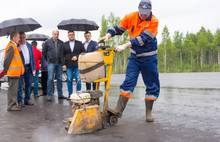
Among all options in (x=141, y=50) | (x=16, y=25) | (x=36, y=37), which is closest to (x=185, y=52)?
(x=36, y=37)

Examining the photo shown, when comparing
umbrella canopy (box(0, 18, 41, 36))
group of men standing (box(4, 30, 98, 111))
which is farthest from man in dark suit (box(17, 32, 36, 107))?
umbrella canopy (box(0, 18, 41, 36))

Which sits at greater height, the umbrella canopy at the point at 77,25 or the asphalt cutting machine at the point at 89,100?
the umbrella canopy at the point at 77,25

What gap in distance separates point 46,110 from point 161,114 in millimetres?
2874

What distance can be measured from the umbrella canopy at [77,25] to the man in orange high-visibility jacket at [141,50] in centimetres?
410

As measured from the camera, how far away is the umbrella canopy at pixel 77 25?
8.72 metres

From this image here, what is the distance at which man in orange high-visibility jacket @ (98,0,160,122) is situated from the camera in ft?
14.6

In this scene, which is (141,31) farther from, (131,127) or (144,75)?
(131,127)

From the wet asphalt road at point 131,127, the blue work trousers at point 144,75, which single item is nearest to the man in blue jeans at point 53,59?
the wet asphalt road at point 131,127

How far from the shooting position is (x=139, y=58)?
4746 millimetres

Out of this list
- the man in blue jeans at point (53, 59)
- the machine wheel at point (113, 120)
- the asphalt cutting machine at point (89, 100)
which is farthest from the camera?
the man in blue jeans at point (53, 59)

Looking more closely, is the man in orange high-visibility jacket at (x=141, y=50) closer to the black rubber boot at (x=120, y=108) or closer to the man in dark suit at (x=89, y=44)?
the black rubber boot at (x=120, y=108)

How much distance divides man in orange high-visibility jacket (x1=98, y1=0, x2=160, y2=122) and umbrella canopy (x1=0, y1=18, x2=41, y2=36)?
3994mm

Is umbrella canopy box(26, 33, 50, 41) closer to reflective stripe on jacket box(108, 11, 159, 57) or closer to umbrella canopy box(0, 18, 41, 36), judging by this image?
umbrella canopy box(0, 18, 41, 36)

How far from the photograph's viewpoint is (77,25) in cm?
902
